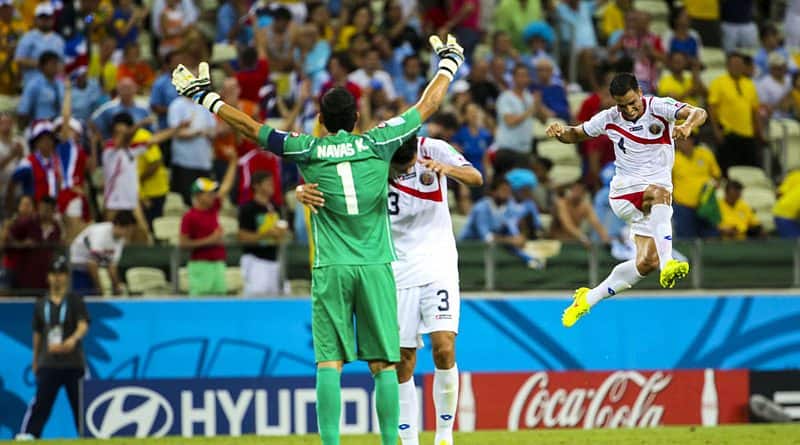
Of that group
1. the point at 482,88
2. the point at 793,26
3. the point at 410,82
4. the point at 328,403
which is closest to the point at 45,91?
the point at 410,82

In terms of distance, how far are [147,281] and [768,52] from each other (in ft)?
37.7

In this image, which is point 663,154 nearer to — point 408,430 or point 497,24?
point 408,430

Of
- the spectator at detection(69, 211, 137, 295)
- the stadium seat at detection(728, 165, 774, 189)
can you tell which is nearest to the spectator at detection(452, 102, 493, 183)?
the stadium seat at detection(728, 165, 774, 189)

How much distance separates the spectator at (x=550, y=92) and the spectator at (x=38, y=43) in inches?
265

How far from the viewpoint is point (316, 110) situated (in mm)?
21625

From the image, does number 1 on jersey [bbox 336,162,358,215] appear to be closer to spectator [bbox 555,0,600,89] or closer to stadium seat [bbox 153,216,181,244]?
stadium seat [bbox 153,216,181,244]

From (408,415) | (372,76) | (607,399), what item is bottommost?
(607,399)

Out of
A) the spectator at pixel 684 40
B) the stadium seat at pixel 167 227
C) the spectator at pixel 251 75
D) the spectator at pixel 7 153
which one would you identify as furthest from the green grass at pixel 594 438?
the spectator at pixel 684 40

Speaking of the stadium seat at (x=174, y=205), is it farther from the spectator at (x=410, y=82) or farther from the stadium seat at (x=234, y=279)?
the spectator at (x=410, y=82)

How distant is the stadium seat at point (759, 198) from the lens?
882 inches

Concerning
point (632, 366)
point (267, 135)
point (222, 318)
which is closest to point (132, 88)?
point (222, 318)

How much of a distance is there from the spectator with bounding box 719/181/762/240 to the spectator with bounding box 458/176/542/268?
2.82m

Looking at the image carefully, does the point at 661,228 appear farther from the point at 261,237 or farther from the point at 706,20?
the point at 706,20

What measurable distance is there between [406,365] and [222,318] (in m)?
6.64
